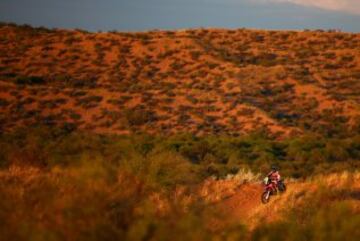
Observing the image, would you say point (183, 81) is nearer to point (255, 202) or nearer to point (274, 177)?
point (274, 177)

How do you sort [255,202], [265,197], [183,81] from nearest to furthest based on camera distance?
[265,197], [255,202], [183,81]

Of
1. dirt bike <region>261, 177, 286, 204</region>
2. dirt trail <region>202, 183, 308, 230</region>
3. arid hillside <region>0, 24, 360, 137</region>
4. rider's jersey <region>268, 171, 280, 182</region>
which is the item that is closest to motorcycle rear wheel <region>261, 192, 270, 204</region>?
dirt bike <region>261, 177, 286, 204</region>

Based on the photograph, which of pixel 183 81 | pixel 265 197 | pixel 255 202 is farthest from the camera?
pixel 183 81

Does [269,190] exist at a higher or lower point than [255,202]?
higher

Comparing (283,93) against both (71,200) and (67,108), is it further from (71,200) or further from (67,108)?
(71,200)

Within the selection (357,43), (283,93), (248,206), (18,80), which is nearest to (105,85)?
(18,80)

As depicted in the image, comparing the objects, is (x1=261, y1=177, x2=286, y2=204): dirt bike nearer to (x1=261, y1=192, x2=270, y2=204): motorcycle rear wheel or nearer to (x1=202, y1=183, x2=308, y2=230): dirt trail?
(x1=261, y1=192, x2=270, y2=204): motorcycle rear wheel

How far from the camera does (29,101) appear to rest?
1799 inches

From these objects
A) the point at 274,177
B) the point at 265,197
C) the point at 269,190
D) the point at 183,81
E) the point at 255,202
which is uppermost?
the point at 274,177

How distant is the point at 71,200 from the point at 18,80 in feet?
143

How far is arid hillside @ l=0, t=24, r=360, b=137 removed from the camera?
42.7 metres

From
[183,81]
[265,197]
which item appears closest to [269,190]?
[265,197]

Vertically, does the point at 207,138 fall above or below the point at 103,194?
below

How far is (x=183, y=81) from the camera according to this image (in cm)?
5494
